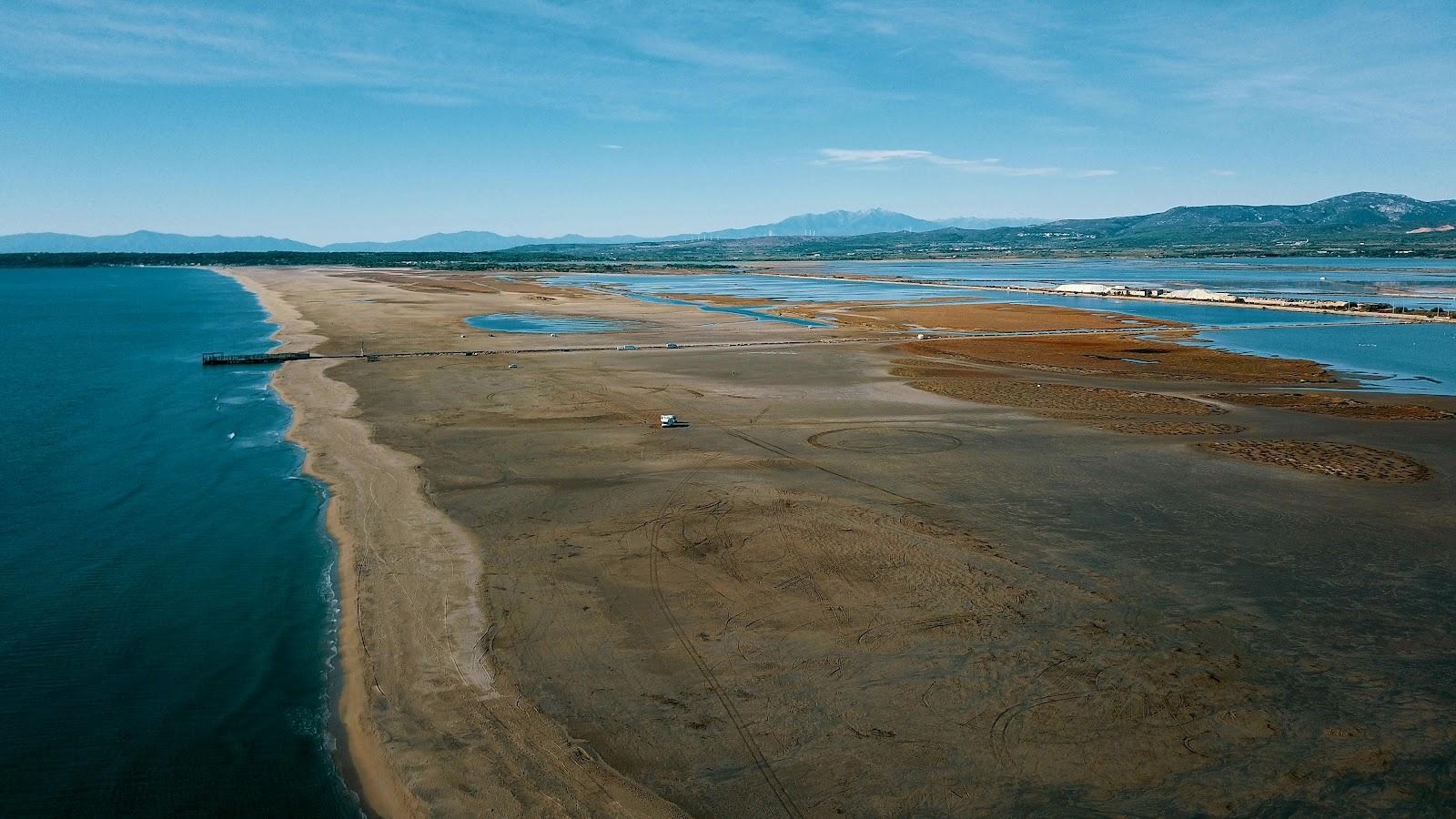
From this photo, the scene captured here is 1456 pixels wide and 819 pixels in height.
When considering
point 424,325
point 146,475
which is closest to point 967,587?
point 146,475

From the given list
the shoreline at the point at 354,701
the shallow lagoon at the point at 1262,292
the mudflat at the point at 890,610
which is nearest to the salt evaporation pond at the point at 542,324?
the shallow lagoon at the point at 1262,292

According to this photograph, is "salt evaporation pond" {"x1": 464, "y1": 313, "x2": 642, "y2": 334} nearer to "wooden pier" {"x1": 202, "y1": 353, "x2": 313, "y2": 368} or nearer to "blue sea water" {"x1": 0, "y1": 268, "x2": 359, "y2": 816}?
"wooden pier" {"x1": 202, "y1": 353, "x2": 313, "y2": 368}

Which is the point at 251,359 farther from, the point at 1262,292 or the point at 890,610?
the point at 1262,292

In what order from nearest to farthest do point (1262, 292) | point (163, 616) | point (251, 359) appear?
point (163, 616) → point (251, 359) → point (1262, 292)

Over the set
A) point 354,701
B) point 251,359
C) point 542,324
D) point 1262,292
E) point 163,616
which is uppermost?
point 1262,292

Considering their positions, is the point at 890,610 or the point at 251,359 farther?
the point at 251,359

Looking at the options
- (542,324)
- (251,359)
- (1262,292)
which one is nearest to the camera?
(251,359)

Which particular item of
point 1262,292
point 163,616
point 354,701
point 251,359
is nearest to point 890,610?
point 354,701

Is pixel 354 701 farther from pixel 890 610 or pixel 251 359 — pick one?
pixel 251 359

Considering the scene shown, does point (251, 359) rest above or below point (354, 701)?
above
